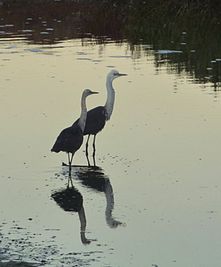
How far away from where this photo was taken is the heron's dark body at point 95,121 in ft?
43.5

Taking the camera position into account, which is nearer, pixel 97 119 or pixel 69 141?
pixel 69 141

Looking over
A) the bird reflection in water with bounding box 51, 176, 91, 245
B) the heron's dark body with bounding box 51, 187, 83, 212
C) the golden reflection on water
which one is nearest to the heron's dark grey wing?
the golden reflection on water

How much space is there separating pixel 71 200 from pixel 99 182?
2.82ft

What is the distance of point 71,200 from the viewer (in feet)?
34.3

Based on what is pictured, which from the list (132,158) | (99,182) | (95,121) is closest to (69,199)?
(99,182)

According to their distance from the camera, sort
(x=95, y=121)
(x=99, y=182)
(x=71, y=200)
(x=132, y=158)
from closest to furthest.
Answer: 1. (x=71, y=200)
2. (x=99, y=182)
3. (x=132, y=158)
4. (x=95, y=121)

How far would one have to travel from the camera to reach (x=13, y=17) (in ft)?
128

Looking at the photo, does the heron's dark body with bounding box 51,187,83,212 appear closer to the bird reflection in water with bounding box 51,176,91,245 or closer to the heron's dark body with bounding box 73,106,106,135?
the bird reflection in water with bounding box 51,176,91,245

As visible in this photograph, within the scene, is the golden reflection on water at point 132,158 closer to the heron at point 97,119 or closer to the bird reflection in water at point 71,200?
the bird reflection in water at point 71,200

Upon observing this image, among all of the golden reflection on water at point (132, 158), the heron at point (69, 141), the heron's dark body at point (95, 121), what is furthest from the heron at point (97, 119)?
the heron at point (69, 141)

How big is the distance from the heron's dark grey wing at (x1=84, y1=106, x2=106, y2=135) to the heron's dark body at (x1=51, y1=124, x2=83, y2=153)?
1.16 meters

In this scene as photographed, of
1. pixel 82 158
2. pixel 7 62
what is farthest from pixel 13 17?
pixel 82 158

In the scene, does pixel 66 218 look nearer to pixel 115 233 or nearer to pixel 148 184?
pixel 115 233

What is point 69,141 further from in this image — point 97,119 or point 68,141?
point 97,119
